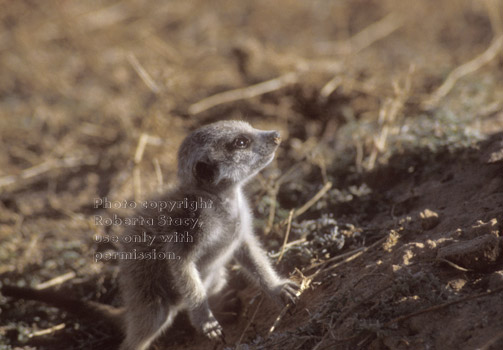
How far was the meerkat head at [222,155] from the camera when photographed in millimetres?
3266

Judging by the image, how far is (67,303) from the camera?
3.51 meters

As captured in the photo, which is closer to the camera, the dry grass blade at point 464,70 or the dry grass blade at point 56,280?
the dry grass blade at point 56,280

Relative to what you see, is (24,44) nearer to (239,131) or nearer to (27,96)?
(27,96)

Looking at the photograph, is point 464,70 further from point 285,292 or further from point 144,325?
point 144,325

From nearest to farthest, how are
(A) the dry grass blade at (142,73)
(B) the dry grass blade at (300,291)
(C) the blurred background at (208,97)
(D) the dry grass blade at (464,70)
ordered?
1. (B) the dry grass blade at (300,291)
2. (C) the blurred background at (208,97)
3. (A) the dry grass blade at (142,73)
4. (D) the dry grass blade at (464,70)

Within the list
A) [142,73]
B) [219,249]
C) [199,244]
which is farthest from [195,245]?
[142,73]

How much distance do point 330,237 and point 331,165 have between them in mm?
1233

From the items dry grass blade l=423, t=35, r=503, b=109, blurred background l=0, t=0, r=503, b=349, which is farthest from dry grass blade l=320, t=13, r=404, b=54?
dry grass blade l=423, t=35, r=503, b=109

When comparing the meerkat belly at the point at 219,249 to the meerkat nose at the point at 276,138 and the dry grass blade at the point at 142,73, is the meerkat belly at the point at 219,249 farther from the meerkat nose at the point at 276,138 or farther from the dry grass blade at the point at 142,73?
the dry grass blade at the point at 142,73

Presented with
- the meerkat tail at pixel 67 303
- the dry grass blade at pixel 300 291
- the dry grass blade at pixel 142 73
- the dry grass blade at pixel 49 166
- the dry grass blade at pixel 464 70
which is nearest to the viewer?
the dry grass blade at pixel 300 291

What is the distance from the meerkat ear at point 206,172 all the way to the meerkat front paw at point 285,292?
93 centimetres

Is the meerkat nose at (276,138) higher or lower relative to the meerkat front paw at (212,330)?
higher

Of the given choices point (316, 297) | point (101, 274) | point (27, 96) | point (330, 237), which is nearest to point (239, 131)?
point (330, 237)

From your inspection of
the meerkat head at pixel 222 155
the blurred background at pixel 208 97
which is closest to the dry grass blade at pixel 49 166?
the blurred background at pixel 208 97
